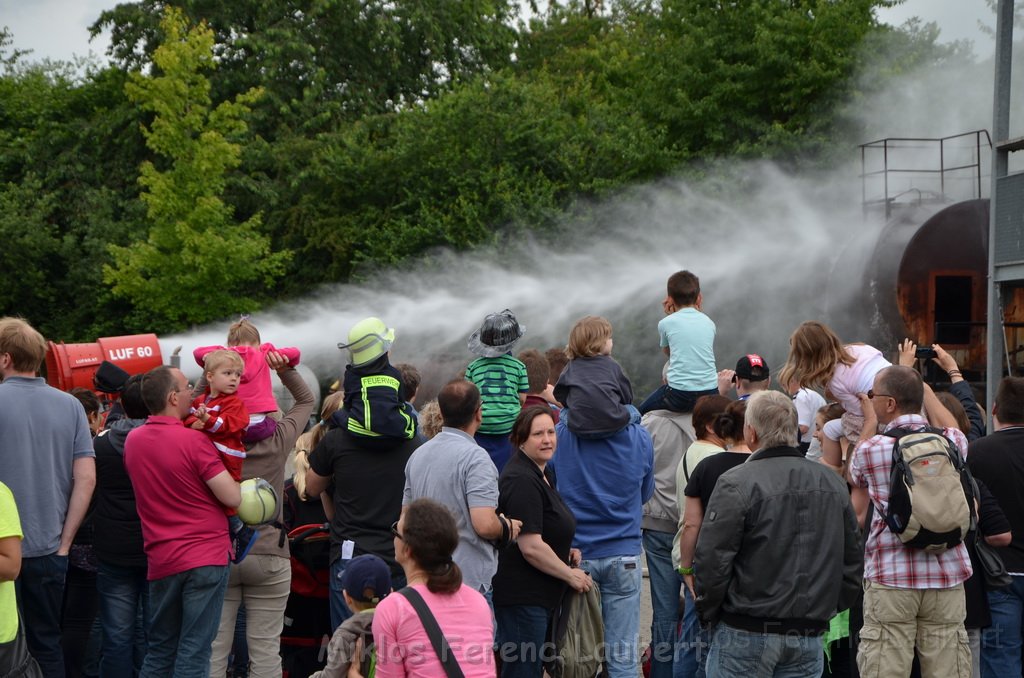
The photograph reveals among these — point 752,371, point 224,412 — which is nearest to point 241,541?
point 224,412

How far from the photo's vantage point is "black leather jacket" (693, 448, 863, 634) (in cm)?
433

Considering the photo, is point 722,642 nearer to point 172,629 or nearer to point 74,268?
point 172,629

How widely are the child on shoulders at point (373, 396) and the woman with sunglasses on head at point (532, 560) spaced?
0.64 m

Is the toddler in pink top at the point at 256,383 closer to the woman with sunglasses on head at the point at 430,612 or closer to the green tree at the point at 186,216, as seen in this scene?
the woman with sunglasses on head at the point at 430,612

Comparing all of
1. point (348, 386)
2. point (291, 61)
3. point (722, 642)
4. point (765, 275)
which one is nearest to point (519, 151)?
point (765, 275)

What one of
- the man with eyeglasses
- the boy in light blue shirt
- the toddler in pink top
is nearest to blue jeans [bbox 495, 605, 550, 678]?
the man with eyeglasses

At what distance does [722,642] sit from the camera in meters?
4.46

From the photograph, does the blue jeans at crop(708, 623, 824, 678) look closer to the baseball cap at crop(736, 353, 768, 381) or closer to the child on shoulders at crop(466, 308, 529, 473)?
the child on shoulders at crop(466, 308, 529, 473)

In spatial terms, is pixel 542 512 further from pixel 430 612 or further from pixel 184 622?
pixel 184 622

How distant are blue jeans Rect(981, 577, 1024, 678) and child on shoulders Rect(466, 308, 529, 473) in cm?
255

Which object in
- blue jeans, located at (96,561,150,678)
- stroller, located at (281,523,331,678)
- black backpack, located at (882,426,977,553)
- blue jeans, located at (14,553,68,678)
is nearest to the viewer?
black backpack, located at (882,426,977,553)

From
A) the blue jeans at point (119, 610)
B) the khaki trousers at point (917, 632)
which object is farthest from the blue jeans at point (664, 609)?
the blue jeans at point (119, 610)

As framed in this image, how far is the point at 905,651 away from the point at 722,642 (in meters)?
1.16

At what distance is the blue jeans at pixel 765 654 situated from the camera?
4359mm
